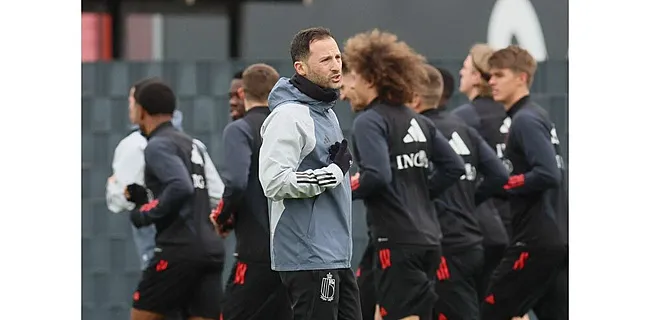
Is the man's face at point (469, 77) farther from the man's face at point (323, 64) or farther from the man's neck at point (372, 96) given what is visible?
the man's face at point (323, 64)

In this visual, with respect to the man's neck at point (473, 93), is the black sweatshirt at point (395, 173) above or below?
below

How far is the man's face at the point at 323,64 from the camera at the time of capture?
24.3 ft

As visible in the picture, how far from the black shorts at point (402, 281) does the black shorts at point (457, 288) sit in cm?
92

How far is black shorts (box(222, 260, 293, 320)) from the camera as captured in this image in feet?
29.6

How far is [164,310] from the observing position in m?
10.3

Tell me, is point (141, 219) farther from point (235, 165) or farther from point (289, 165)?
point (289, 165)

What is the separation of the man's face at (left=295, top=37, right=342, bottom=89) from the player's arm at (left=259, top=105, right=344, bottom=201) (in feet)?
0.68

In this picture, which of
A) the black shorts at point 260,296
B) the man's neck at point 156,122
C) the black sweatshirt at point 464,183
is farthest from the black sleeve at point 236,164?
Answer: the black sweatshirt at point 464,183

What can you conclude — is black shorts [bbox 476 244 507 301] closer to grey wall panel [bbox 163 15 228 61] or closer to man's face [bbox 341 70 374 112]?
man's face [bbox 341 70 374 112]

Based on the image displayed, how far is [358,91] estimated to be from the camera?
941 centimetres

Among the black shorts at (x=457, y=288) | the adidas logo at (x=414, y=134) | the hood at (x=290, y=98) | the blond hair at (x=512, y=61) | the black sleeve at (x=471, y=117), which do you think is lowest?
the black shorts at (x=457, y=288)

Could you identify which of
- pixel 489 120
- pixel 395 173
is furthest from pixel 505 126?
pixel 395 173

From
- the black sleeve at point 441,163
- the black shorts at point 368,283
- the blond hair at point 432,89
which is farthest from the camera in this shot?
the blond hair at point 432,89
